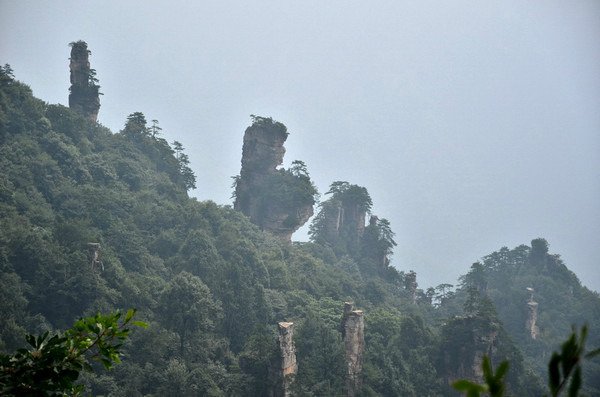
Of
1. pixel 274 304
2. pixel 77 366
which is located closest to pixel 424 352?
pixel 274 304

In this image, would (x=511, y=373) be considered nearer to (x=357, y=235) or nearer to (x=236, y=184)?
(x=357, y=235)

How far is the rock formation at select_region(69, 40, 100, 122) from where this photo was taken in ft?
158

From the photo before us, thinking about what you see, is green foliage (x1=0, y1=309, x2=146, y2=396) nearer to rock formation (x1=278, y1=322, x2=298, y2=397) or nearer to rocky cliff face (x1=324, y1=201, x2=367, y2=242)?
rock formation (x1=278, y1=322, x2=298, y2=397)

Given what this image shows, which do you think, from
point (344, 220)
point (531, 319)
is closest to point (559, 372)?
point (531, 319)

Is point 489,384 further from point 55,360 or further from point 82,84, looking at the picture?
point 82,84

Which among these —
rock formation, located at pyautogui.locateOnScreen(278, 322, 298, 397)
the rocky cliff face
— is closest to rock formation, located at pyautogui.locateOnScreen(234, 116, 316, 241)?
the rocky cliff face

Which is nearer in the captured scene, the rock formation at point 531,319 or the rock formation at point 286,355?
the rock formation at point 286,355

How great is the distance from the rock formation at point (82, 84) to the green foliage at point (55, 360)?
48.0 meters

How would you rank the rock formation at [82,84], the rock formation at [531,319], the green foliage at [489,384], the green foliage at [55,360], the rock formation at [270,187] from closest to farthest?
the green foliage at [489,384]
the green foliage at [55,360]
the rock formation at [82,84]
the rock formation at [531,319]
the rock formation at [270,187]

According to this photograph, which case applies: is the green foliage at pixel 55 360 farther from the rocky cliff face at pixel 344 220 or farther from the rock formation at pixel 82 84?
the rocky cliff face at pixel 344 220

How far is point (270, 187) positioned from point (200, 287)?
22.4 metres

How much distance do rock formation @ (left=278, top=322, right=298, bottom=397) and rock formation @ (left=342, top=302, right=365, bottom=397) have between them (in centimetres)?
412

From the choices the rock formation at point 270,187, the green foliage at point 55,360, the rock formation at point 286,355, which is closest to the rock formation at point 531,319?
the rock formation at point 270,187

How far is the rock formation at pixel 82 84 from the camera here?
48250mm
